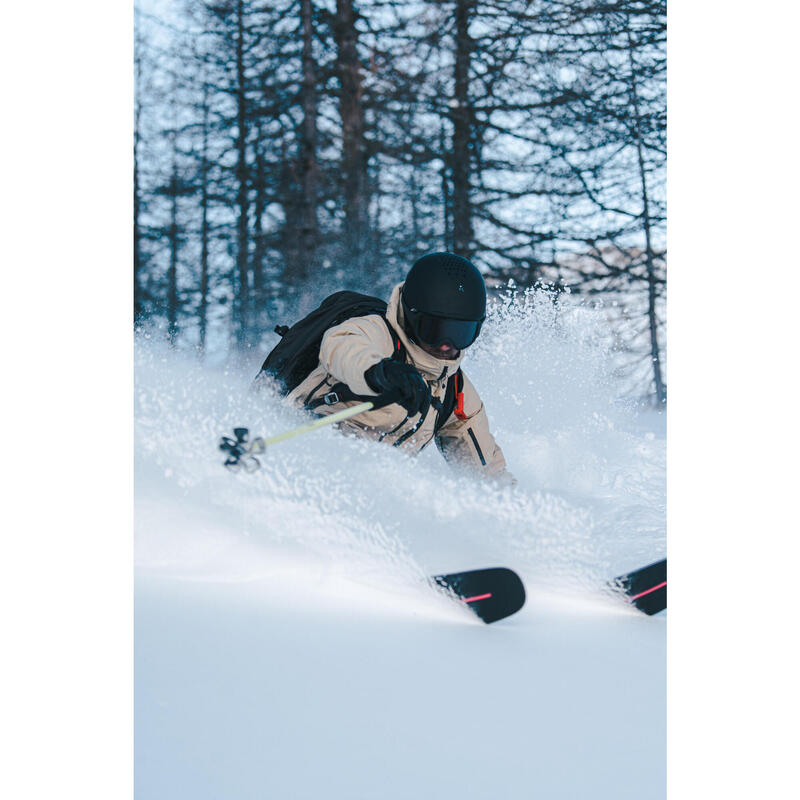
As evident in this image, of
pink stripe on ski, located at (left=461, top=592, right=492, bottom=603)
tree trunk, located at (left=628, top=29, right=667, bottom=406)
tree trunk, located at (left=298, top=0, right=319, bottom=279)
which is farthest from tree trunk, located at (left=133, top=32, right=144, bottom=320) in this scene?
tree trunk, located at (left=628, top=29, right=667, bottom=406)

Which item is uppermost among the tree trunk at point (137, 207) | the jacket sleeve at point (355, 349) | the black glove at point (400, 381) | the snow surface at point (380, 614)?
the tree trunk at point (137, 207)

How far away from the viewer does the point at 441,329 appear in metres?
1.91

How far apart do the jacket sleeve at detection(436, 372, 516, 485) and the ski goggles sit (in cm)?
32

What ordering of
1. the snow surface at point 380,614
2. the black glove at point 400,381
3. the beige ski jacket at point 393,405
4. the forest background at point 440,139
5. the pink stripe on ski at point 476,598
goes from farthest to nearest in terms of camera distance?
the forest background at point 440,139
the beige ski jacket at point 393,405
the black glove at point 400,381
the pink stripe on ski at point 476,598
the snow surface at point 380,614

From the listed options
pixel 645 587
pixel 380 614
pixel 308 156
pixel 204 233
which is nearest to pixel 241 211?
pixel 204 233

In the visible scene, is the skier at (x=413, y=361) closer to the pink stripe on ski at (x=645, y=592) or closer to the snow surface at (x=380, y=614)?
the snow surface at (x=380, y=614)

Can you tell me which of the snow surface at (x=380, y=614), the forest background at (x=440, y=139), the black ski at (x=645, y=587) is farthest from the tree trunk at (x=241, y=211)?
the black ski at (x=645, y=587)

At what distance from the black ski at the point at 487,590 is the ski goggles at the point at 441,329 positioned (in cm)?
58

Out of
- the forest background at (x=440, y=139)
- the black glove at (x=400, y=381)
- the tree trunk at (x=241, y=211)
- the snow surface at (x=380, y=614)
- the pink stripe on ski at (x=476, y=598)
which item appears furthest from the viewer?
the tree trunk at (x=241, y=211)

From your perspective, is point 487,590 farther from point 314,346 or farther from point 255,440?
point 314,346

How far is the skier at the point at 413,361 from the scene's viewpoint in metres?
1.81

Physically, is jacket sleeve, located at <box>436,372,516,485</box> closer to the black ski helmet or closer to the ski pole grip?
the black ski helmet
